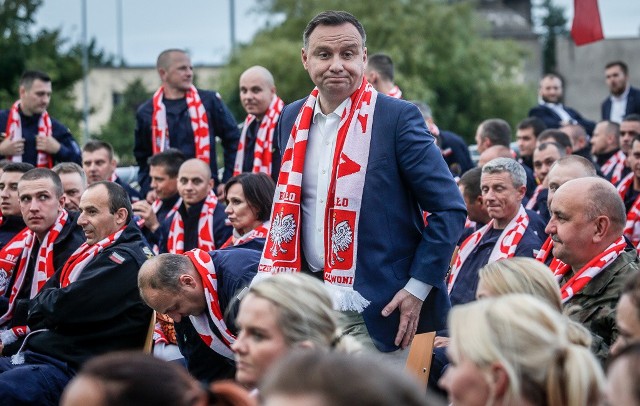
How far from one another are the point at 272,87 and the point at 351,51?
16.2 feet

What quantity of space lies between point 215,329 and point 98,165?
4.66 metres

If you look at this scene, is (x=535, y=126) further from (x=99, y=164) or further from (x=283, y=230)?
(x=283, y=230)

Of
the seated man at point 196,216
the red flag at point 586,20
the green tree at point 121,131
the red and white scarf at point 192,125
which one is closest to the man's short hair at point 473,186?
the seated man at point 196,216

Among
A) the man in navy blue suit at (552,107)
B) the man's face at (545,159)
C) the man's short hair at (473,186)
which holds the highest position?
the man in navy blue suit at (552,107)

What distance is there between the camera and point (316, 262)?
16.0 feet

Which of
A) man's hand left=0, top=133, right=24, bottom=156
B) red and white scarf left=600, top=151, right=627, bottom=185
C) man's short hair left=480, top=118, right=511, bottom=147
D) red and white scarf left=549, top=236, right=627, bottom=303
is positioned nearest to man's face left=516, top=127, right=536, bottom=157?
man's short hair left=480, top=118, right=511, bottom=147

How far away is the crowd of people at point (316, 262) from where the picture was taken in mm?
2996

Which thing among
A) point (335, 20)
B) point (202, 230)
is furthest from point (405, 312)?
point (202, 230)

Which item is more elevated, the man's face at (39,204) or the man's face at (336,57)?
the man's face at (336,57)

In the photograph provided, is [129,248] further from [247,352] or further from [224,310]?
[247,352]

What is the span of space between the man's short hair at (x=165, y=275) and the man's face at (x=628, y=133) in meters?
5.55

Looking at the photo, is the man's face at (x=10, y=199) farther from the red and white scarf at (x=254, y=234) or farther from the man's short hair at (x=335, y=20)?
the man's short hair at (x=335, y=20)

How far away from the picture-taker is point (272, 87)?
9.59m

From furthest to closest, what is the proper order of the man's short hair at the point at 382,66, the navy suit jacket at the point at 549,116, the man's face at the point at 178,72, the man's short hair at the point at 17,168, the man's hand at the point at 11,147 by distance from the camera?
the navy suit jacket at the point at 549,116 → the man's hand at the point at 11,147 → the man's face at the point at 178,72 → the man's short hair at the point at 382,66 → the man's short hair at the point at 17,168
